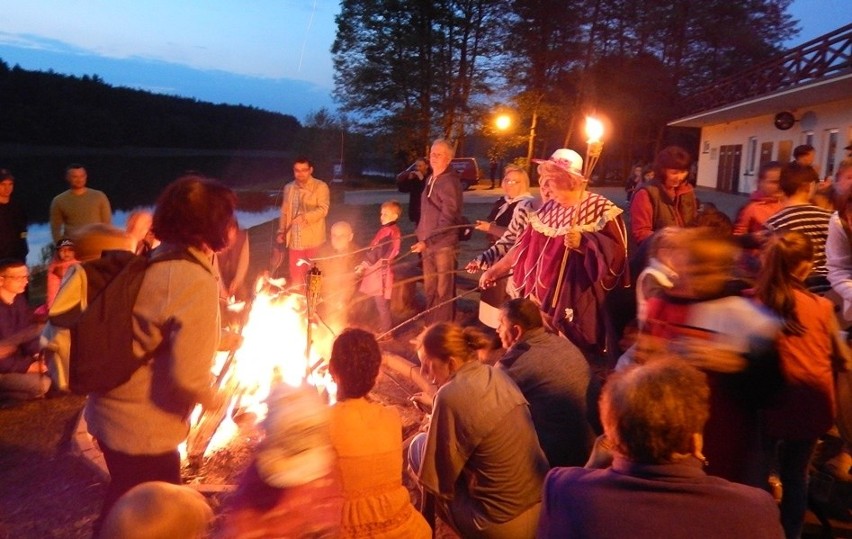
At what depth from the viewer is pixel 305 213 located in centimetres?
815

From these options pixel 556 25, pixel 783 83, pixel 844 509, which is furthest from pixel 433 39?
pixel 844 509

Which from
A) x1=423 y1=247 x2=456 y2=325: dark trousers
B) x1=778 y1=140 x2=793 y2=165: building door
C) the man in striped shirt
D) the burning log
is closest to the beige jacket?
x1=423 y1=247 x2=456 y2=325: dark trousers

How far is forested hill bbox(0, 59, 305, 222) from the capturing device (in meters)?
62.8

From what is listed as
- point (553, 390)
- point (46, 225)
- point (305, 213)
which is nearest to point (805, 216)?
point (553, 390)

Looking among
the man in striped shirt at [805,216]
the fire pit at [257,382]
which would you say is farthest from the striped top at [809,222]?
the fire pit at [257,382]

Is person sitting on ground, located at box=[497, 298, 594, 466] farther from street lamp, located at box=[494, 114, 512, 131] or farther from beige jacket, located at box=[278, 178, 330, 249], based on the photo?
street lamp, located at box=[494, 114, 512, 131]

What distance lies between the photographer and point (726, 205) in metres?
20.5

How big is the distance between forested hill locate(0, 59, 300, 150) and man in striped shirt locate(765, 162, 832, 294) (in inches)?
2559

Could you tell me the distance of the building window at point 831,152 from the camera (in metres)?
17.8

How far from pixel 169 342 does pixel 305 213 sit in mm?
5754

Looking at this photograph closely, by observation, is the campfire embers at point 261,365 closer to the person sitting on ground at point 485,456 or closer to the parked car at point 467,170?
the person sitting on ground at point 485,456

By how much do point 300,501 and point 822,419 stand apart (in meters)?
2.27

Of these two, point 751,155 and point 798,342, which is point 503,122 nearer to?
point 751,155

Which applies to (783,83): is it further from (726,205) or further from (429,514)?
(429,514)
